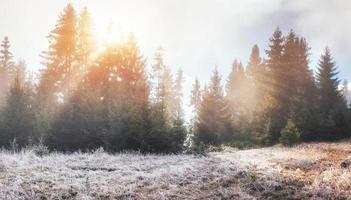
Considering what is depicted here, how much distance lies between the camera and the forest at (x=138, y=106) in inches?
882

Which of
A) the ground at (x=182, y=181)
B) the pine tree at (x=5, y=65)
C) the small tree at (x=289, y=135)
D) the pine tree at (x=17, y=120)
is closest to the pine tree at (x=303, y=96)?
the small tree at (x=289, y=135)

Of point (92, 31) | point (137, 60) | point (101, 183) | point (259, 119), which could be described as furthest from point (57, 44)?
point (101, 183)

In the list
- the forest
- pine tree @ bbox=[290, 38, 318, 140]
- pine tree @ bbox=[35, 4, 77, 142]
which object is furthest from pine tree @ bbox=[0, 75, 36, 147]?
pine tree @ bbox=[290, 38, 318, 140]

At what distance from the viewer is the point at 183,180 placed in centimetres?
1102

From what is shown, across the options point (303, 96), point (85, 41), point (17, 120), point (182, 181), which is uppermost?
point (85, 41)

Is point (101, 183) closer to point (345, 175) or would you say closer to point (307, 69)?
point (345, 175)

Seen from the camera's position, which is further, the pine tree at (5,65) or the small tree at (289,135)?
the pine tree at (5,65)

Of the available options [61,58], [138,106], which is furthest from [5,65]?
[138,106]

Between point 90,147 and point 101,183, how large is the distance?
13288mm

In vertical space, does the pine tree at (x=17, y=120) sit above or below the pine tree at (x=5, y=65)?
below

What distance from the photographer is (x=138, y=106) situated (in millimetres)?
22125

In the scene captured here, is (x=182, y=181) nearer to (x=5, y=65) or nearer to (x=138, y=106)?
(x=138, y=106)

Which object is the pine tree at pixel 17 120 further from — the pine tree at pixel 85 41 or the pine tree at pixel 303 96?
the pine tree at pixel 303 96

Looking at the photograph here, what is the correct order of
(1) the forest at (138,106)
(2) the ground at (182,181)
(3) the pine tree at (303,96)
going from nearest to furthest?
(2) the ground at (182,181) < (1) the forest at (138,106) < (3) the pine tree at (303,96)
